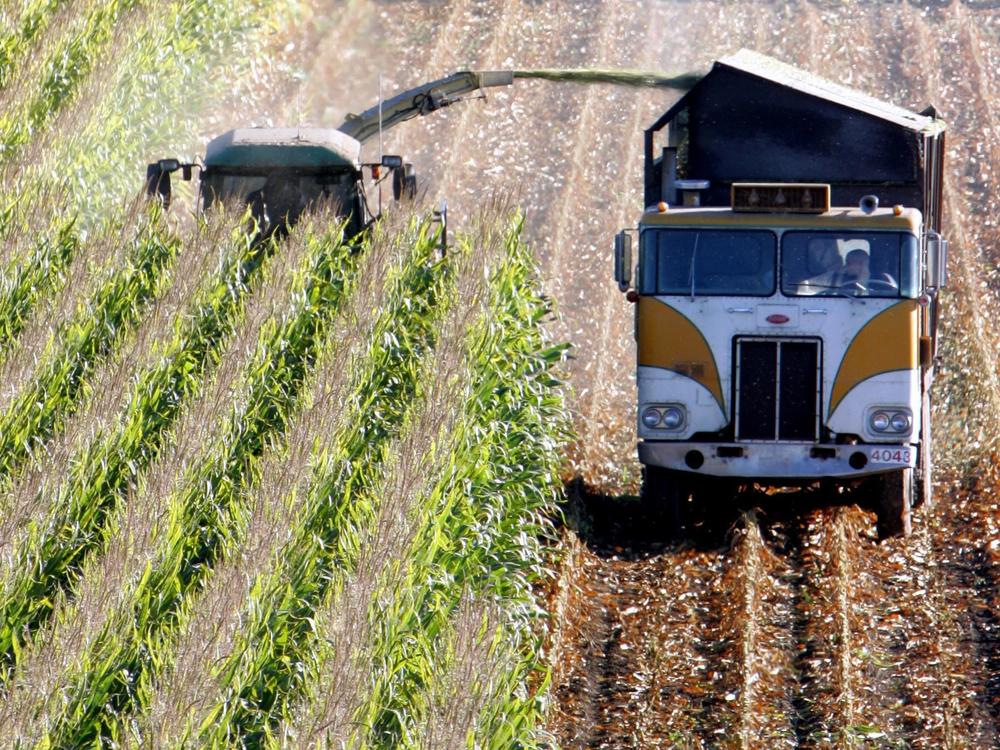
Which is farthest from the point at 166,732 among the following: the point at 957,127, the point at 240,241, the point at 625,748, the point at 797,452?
the point at 957,127

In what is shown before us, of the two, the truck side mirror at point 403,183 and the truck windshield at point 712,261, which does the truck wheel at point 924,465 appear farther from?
the truck side mirror at point 403,183

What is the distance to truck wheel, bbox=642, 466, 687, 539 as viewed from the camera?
1420 centimetres

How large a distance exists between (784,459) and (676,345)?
1293 millimetres

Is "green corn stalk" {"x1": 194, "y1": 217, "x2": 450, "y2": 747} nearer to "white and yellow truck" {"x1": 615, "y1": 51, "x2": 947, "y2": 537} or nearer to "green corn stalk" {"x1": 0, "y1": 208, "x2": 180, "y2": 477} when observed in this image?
"white and yellow truck" {"x1": 615, "y1": 51, "x2": 947, "y2": 537}

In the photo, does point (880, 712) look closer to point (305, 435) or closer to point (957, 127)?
point (305, 435)

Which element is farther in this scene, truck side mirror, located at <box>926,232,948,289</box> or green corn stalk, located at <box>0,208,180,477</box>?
truck side mirror, located at <box>926,232,948,289</box>

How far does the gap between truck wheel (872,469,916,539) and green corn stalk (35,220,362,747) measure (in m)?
4.91

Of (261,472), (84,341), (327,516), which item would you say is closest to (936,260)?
(327,516)

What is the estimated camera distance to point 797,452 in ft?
45.3

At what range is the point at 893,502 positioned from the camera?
46.0 ft

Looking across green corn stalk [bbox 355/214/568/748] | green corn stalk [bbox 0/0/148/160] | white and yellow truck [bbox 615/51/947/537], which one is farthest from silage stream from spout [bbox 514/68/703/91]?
white and yellow truck [bbox 615/51/947/537]

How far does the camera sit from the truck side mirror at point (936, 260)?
13516 millimetres

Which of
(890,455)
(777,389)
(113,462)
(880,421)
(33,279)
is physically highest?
(33,279)

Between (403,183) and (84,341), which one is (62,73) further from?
(84,341)
